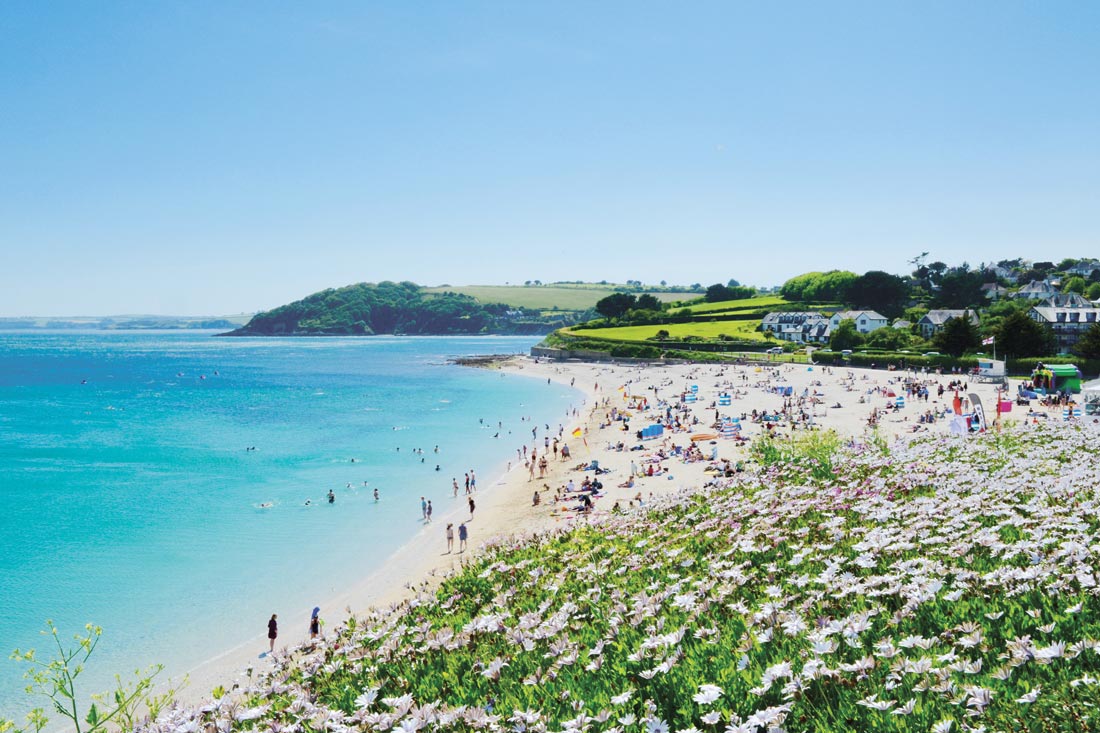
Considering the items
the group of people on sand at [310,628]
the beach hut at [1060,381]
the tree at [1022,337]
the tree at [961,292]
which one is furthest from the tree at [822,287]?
the group of people on sand at [310,628]

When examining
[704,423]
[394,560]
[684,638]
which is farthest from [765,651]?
[704,423]

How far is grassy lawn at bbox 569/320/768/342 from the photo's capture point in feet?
387

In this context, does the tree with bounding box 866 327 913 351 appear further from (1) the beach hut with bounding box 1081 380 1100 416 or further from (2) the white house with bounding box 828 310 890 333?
(1) the beach hut with bounding box 1081 380 1100 416

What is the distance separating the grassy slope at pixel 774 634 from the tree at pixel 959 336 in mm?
69891

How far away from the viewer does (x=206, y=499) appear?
3734cm

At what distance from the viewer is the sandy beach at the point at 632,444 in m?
21.8

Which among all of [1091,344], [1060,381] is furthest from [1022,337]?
[1060,381]

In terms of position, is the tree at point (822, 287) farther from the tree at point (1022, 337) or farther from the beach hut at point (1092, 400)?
the beach hut at point (1092, 400)

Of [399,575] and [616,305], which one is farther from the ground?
[616,305]

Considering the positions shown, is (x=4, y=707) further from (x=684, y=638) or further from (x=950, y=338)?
(x=950, y=338)

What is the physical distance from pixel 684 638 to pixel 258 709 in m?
3.97

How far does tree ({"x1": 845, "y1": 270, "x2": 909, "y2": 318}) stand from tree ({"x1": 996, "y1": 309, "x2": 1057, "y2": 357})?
50.7 m

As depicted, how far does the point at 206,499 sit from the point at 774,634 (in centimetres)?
3720

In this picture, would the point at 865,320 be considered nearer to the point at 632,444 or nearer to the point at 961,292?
the point at 961,292
